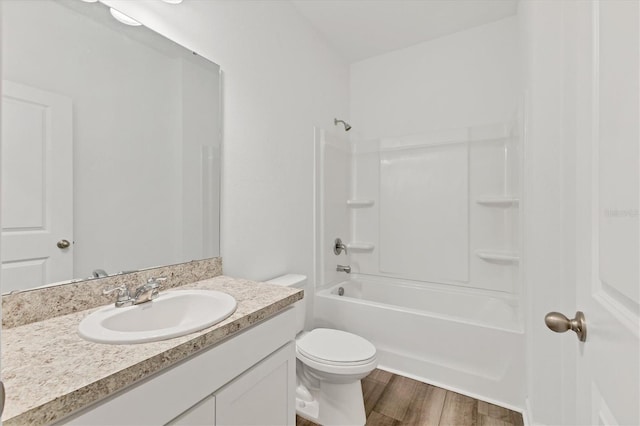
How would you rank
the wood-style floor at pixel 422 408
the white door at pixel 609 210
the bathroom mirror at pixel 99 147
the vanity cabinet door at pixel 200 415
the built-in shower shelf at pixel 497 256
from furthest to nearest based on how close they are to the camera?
the built-in shower shelf at pixel 497 256, the wood-style floor at pixel 422 408, the bathroom mirror at pixel 99 147, the vanity cabinet door at pixel 200 415, the white door at pixel 609 210

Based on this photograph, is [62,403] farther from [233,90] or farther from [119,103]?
[233,90]

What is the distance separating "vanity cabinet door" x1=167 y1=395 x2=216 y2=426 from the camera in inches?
33.8

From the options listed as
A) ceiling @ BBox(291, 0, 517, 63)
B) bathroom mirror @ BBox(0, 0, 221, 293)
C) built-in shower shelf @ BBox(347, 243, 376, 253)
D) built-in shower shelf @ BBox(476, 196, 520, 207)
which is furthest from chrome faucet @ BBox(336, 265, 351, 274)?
ceiling @ BBox(291, 0, 517, 63)

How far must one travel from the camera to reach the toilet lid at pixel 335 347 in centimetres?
162

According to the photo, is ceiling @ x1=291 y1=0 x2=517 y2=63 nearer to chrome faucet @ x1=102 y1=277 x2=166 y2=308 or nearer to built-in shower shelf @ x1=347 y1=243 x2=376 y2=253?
built-in shower shelf @ x1=347 y1=243 x2=376 y2=253

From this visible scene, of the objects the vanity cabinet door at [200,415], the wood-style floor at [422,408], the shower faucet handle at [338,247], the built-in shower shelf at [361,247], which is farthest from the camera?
the built-in shower shelf at [361,247]

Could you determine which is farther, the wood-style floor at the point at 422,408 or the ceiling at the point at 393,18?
the ceiling at the point at 393,18

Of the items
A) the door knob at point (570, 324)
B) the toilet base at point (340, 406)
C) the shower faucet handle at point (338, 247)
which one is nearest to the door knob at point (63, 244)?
the toilet base at point (340, 406)

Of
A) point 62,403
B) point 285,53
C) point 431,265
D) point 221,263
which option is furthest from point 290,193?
point 62,403

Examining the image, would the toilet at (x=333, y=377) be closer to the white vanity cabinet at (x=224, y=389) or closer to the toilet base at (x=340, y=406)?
the toilet base at (x=340, y=406)

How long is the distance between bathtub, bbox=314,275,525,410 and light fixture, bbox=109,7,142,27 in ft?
6.44

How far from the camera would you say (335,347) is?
68.6 inches

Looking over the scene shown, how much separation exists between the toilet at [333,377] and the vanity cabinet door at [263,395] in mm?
328

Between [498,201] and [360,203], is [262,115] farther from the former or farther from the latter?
[498,201]
